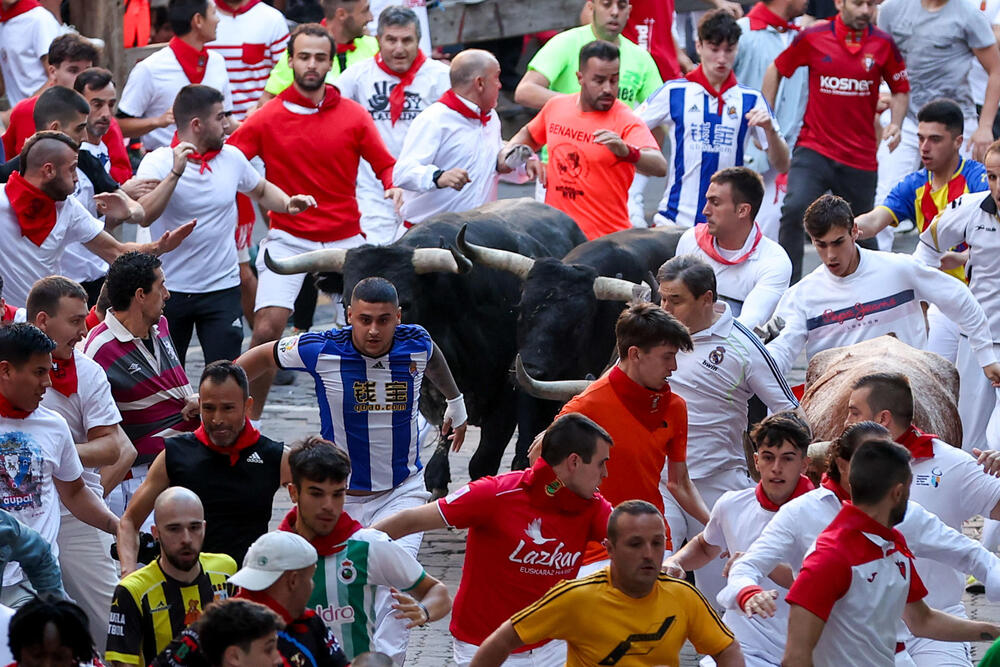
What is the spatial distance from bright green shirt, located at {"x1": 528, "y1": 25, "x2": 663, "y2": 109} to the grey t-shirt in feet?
7.44

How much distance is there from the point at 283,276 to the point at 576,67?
3085mm

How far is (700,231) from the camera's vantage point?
31.6 feet

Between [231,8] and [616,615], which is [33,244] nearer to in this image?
[616,615]

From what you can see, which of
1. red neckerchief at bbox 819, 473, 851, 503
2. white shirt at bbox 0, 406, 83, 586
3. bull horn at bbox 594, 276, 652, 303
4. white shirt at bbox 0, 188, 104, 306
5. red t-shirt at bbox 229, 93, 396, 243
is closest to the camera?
red neckerchief at bbox 819, 473, 851, 503

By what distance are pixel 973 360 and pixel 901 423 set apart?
2890mm

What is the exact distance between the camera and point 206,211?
10805 millimetres

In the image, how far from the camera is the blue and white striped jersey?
1223 centimetres

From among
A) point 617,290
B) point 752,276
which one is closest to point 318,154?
point 617,290

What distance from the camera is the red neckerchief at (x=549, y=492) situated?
633cm

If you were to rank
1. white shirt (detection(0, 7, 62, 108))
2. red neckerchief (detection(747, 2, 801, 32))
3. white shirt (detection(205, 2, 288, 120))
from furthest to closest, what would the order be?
red neckerchief (detection(747, 2, 801, 32)) < white shirt (detection(205, 2, 288, 120)) < white shirt (detection(0, 7, 62, 108))

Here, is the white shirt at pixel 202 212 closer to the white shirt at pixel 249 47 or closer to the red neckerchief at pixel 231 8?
the white shirt at pixel 249 47

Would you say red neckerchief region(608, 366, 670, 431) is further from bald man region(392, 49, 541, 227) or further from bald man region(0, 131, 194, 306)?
bald man region(392, 49, 541, 227)

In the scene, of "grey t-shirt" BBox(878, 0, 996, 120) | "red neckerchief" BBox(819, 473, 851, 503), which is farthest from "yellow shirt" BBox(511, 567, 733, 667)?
"grey t-shirt" BBox(878, 0, 996, 120)

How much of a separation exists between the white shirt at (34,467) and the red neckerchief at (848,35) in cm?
839
